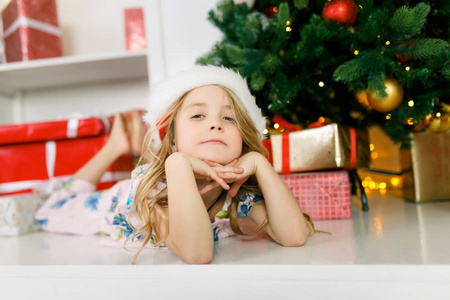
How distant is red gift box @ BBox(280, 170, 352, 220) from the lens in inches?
33.3

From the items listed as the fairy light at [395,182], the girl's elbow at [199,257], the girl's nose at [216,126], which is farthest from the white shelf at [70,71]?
the fairy light at [395,182]

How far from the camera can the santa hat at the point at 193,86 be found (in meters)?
0.67

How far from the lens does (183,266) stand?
506 millimetres

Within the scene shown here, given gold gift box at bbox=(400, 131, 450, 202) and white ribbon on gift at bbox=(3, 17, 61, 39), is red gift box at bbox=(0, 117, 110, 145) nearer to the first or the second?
white ribbon on gift at bbox=(3, 17, 61, 39)

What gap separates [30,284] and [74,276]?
9 cm

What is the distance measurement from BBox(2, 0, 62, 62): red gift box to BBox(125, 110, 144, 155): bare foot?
0.50 m

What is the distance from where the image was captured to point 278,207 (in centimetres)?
60

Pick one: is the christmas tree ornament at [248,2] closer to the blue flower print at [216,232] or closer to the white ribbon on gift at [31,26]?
the blue flower print at [216,232]

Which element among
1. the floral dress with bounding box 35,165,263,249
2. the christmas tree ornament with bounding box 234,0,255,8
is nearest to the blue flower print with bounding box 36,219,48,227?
the floral dress with bounding box 35,165,263,249

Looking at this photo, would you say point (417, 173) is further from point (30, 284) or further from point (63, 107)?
point (63, 107)

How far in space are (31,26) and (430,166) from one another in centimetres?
149

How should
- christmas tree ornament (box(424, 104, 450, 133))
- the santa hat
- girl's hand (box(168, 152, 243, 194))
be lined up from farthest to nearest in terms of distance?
christmas tree ornament (box(424, 104, 450, 133))
the santa hat
girl's hand (box(168, 152, 243, 194))

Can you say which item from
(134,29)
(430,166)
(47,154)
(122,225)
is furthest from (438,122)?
(47,154)

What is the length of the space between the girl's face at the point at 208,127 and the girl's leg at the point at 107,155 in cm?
52
